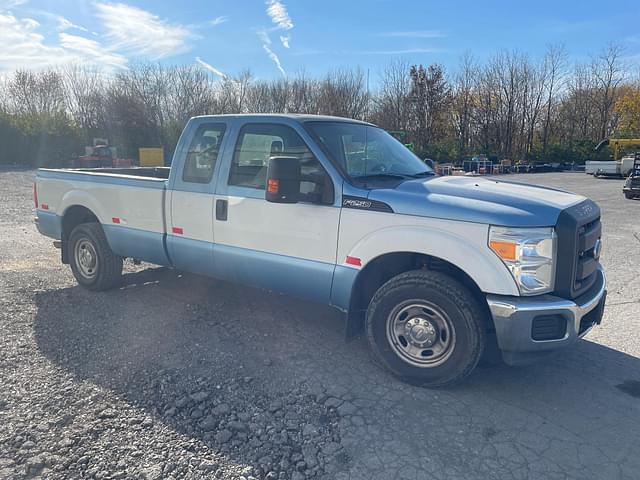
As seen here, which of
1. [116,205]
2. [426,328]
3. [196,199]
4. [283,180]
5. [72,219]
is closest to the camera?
[426,328]

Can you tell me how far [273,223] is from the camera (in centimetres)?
440

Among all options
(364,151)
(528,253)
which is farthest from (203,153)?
(528,253)

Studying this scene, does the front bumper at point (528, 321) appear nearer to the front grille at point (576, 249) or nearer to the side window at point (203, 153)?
the front grille at point (576, 249)

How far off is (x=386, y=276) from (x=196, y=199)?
2.04 metres

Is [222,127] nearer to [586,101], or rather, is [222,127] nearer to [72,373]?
[72,373]

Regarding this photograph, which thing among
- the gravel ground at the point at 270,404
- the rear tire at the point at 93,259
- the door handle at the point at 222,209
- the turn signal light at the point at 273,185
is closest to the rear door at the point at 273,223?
the door handle at the point at 222,209

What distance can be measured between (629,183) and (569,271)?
62.4 feet

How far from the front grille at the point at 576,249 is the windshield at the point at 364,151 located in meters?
1.50

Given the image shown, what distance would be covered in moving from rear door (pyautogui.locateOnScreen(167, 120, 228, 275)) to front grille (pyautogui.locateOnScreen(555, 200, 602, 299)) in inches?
120

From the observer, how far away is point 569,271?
3.47 metres

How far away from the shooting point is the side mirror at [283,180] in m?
3.88

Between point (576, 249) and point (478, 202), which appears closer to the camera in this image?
point (576, 249)

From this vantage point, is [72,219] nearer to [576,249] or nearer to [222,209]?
[222,209]

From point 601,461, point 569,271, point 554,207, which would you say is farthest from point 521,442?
point 554,207
